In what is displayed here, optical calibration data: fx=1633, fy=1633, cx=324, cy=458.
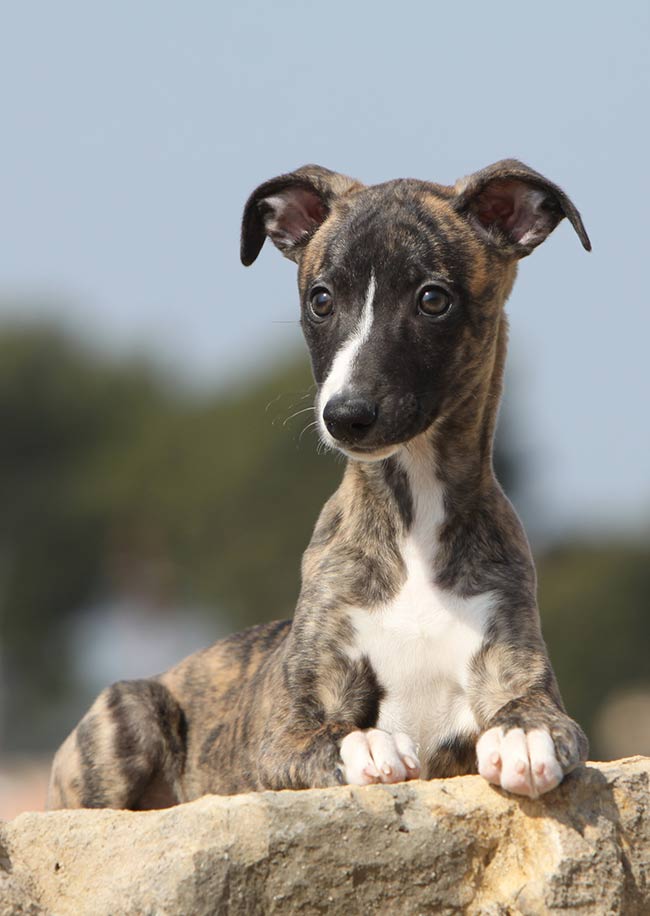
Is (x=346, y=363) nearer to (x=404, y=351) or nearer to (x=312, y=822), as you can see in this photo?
(x=404, y=351)

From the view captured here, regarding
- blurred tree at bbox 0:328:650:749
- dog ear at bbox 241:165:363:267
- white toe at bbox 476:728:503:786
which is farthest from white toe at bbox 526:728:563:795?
blurred tree at bbox 0:328:650:749

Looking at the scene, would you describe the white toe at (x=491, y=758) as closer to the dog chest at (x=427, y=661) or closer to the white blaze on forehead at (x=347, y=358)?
the dog chest at (x=427, y=661)

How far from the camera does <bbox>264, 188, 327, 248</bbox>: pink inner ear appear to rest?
7.90 m

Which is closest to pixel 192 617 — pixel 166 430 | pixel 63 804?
pixel 166 430

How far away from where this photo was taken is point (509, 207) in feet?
24.7

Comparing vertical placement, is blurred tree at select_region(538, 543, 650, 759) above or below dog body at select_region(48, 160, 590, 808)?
below

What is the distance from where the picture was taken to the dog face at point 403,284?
6539mm

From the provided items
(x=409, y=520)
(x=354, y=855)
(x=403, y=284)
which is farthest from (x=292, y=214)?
(x=354, y=855)

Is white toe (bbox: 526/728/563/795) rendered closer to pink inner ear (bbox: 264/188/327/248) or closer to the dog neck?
the dog neck

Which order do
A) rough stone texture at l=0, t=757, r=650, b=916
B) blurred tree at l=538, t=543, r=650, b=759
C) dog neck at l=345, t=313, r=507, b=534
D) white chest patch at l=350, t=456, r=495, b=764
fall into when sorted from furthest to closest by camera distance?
blurred tree at l=538, t=543, r=650, b=759 → dog neck at l=345, t=313, r=507, b=534 → white chest patch at l=350, t=456, r=495, b=764 → rough stone texture at l=0, t=757, r=650, b=916

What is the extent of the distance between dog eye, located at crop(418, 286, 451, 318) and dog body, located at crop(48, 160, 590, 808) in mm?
10

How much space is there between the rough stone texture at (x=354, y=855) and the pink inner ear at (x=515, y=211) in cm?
276

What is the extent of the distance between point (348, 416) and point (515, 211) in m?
1.68

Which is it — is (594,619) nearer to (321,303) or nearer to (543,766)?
(321,303)
